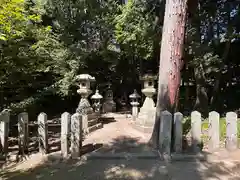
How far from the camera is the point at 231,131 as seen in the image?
12.9ft

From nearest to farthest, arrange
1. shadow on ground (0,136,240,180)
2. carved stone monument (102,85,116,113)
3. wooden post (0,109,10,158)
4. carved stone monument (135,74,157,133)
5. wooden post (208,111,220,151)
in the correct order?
1. shadow on ground (0,136,240,180)
2. wooden post (0,109,10,158)
3. wooden post (208,111,220,151)
4. carved stone monument (135,74,157,133)
5. carved stone monument (102,85,116,113)

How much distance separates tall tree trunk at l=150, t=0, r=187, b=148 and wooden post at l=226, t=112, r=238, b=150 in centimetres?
107

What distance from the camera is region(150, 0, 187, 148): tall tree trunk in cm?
419

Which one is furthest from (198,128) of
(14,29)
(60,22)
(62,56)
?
(60,22)

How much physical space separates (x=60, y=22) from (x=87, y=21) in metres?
1.65

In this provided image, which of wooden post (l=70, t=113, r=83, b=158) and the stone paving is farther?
wooden post (l=70, t=113, r=83, b=158)

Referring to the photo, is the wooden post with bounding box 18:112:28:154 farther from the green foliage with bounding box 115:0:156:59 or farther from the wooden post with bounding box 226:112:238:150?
the green foliage with bounding box 115:0:156:59

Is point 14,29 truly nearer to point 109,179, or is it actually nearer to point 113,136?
point 113,136

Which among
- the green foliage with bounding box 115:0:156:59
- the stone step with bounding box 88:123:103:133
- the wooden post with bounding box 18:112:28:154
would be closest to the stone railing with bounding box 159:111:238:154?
the wooden post with bounding box 18:112:28:154

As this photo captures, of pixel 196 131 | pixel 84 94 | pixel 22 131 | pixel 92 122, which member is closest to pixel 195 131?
pixel 196 131

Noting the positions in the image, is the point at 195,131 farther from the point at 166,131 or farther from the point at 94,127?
the point at 94,127

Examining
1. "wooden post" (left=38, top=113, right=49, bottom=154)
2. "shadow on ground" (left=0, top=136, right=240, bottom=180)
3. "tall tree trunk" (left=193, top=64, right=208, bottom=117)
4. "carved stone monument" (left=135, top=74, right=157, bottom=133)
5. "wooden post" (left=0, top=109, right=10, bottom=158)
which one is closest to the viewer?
"shadow on ground" (left=0, top=136, right=240, bottom=180)

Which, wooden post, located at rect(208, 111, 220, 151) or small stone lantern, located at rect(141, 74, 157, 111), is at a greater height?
small stone lantern, located at rect(141, 74, 157, 111)

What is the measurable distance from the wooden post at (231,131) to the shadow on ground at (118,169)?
554 millimetres
